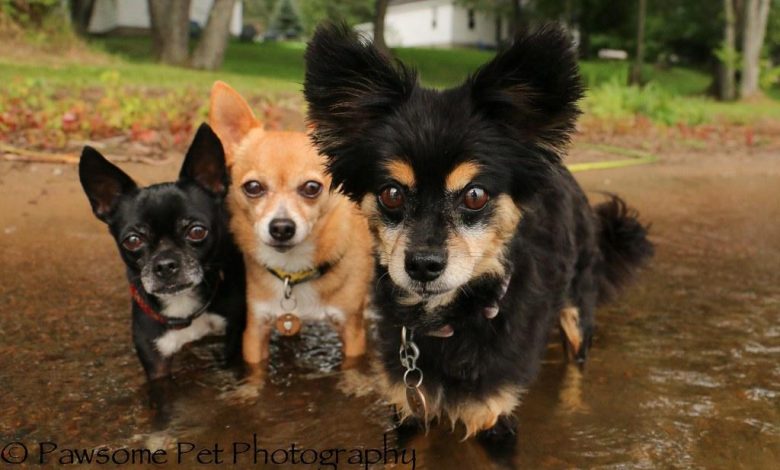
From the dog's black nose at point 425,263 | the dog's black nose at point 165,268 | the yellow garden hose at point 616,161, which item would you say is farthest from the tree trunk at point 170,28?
the dog's black nose at point 425,263

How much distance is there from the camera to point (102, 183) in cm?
397

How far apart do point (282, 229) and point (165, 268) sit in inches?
25.0

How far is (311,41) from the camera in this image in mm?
3145

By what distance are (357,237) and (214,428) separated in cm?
142

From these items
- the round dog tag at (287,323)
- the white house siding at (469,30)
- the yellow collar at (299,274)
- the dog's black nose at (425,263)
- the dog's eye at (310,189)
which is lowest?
the round dog tag at (287,323)

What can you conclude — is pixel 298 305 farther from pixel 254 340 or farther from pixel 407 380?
pixel 407 380

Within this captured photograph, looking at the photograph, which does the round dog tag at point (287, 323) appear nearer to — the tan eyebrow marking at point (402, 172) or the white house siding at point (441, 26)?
the tan eyebrow marking at point (402, 172)

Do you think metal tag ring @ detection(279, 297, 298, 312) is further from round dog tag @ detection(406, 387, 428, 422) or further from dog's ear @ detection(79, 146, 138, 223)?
round dog tag @ detection(406, 387, 428, 422)

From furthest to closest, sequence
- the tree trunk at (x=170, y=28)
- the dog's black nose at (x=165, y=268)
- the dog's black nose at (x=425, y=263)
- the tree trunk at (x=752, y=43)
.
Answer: the tree trunk at (x=752, y=43) → the tree trunk at (x=170, y=28) → the dog's black nose at (x=165, y=268) → the dog's black nose at (x=425, y=263)

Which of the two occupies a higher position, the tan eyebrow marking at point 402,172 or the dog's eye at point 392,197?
the tan eyebrow marking at point 402,172

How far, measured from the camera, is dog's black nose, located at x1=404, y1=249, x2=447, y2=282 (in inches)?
111

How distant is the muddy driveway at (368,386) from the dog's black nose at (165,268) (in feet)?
2.21

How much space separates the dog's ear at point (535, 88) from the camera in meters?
2.88

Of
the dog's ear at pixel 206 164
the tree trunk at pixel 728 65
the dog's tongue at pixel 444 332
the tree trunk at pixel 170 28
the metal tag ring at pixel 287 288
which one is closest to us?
the dog's tongue at pixel 444 332
